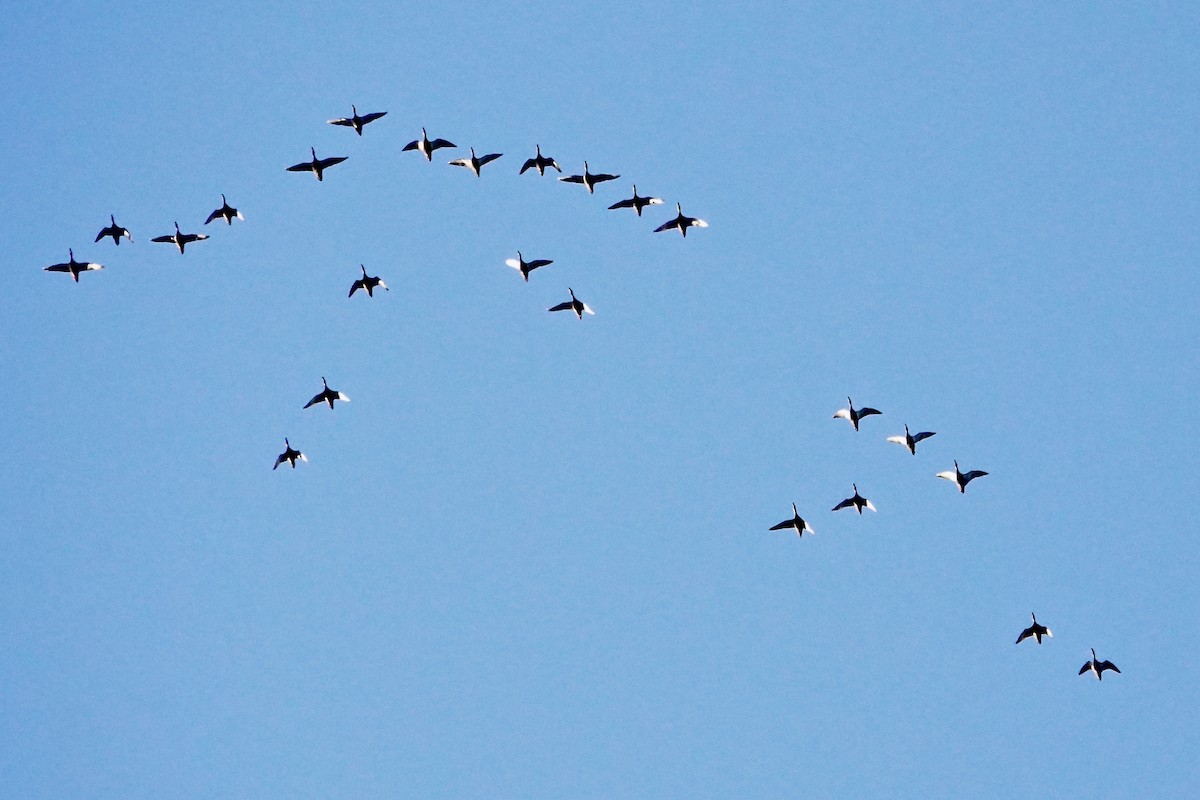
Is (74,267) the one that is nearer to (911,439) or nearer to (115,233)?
(115,233)

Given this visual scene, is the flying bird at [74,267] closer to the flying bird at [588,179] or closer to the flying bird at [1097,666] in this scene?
the flying bird at [588,179]

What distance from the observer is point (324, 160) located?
11319 cm

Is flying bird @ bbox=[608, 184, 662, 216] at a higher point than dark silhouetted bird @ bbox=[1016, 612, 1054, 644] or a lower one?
higher

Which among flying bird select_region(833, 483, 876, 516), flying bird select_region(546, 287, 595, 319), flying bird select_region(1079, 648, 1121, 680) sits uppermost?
flying bird select_region(546, 287, 595, 319)

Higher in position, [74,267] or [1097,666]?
[74,267]

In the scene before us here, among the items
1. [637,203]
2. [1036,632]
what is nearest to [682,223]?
[637,203]

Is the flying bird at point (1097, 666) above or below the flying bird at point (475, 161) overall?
below

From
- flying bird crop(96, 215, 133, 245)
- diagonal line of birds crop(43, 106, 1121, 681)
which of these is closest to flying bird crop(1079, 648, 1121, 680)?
diagonal line of birds crop(43, 106, 1121, 681)

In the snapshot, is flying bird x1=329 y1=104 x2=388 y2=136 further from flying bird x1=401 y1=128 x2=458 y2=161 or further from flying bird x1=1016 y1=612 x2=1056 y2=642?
flying bird x1=1016 y1=612 x2=1056 y2=642

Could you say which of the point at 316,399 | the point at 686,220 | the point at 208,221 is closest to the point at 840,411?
the point at 686,220

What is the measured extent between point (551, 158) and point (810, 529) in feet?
94.3

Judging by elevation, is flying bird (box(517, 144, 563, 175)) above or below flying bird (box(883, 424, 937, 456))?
above

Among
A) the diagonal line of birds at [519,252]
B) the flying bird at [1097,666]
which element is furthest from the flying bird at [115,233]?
the flying bird at [1097,666]

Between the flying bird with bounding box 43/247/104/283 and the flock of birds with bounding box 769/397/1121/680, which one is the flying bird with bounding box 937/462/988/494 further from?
the flying bird with bounding box 43/247/104/283
